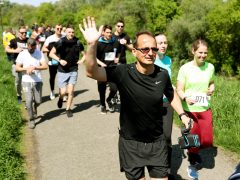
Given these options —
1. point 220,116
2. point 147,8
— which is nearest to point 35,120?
point 220,116

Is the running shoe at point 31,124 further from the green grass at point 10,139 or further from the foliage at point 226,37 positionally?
the foliage at point 226,37

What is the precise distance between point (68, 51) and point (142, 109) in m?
5.81

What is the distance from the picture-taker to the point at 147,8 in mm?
54594

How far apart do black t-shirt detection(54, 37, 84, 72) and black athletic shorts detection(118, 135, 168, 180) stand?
563 centimetres

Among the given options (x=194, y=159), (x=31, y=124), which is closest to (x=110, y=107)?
(x=31, y=124)

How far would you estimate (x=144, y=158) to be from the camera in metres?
3.95

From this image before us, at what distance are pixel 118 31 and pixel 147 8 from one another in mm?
46073

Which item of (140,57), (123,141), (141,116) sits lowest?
(123,141)

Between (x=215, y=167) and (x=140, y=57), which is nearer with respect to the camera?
(x=140, y=57)

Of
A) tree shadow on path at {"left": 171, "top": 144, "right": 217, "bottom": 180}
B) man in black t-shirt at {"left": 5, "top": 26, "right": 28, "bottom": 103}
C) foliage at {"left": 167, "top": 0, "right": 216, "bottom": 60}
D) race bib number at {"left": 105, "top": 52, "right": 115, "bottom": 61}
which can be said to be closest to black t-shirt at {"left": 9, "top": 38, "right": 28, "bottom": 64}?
man in black t-shirt at {"left": 5, "top": 26, "right": 28, "bottom": 103}

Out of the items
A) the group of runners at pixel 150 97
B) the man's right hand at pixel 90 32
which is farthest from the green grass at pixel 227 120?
the man's right hand at pixel 90 32

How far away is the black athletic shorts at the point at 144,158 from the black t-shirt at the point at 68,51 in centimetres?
563

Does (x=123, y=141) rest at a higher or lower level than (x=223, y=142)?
higher

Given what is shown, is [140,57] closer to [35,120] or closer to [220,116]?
[220,116]
